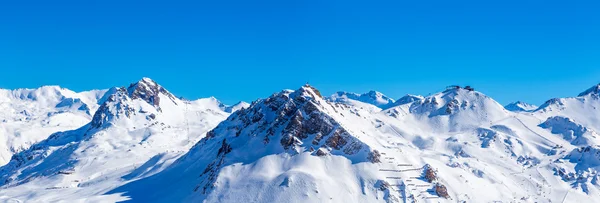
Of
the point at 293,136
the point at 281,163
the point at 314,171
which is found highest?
the point at 293,136

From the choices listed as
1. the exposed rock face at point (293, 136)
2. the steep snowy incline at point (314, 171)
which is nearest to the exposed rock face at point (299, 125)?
the exposed rock face at point (293, 136)

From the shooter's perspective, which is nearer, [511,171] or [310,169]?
[310,169]

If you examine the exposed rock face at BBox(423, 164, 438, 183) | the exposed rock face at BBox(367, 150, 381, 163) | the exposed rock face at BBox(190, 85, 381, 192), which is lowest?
the exposed rock face at BBox(423, 164, 438, 183)

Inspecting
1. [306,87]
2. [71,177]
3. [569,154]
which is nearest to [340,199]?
[306,87]

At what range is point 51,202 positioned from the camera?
139 metres

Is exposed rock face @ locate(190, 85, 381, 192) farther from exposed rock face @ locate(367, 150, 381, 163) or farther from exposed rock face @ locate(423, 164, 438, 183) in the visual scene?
exposed rock face @ locate(423, 164, 438, 183)

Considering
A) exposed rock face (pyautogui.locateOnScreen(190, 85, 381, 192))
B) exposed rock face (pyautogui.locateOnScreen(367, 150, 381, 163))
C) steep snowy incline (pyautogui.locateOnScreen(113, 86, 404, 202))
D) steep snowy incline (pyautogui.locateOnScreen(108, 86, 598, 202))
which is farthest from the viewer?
exposed rock face (pyautogui.locateOnScreen(190, 85, 381, 192))

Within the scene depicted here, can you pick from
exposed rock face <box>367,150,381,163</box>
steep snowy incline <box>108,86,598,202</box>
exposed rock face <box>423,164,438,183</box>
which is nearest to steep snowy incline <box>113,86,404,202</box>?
exposed rock face <box>367,150,381,163</box>

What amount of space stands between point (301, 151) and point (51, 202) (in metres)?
67.1

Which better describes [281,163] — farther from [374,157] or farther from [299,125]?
[374,157]

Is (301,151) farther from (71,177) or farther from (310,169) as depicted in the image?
(71,177)

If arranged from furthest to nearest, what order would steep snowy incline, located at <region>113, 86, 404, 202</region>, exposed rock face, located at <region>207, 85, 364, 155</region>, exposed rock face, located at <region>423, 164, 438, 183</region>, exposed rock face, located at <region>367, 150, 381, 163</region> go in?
1. exposed rock face, located at <region>207, 85, 364, 155</region>
2. exposed rock face, located at <region>367, 150, 381, 163</region>
3. exposed rock face, located at <region>423, 164, 438, 183</region>
4. steep snowy incline, located at <region>113, 86, 404, 202</region>

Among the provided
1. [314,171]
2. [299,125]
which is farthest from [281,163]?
[299,125]

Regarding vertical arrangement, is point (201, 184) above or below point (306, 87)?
below
